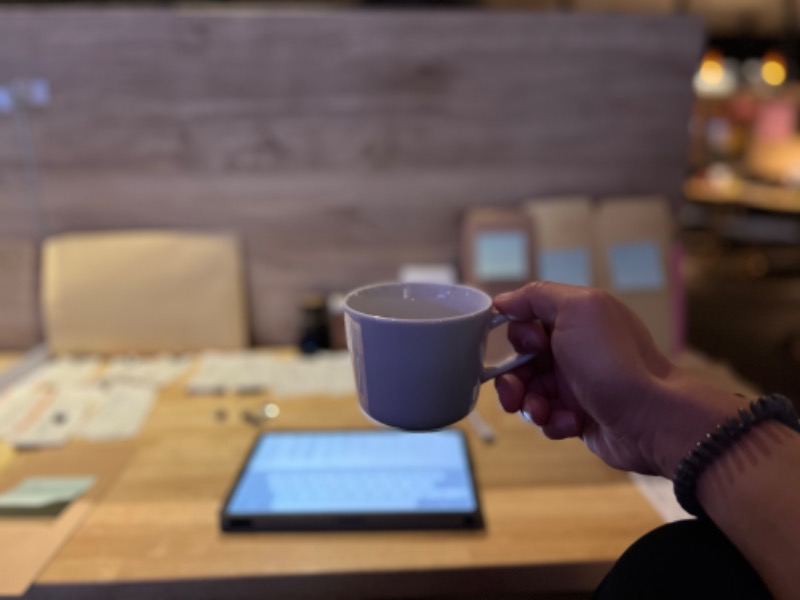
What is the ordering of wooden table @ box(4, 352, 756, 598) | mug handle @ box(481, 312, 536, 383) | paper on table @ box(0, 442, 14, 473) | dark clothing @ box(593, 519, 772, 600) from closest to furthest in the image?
dark clothing @ box(593, 519, 772, 600)
mug handle @ box(481, 312, 536, 383)
wooden table @ box(4, 352, 756, 598)
paper on table @ box(0, 442, 14, 473)

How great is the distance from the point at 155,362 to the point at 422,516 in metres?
0.85

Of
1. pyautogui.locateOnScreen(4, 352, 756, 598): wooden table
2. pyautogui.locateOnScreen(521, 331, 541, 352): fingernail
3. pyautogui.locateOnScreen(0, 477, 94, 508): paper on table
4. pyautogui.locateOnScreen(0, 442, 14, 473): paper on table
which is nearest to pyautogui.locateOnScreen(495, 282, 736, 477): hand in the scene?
pyautogui.locateOnScreen(521, 331, 541, 352): fingernail

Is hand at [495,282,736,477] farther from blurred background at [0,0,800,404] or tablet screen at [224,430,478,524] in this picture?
blurred background at [0,0,800,404]

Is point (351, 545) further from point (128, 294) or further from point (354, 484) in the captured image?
point (128, 294)

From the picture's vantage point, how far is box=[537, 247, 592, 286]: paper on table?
1.43 metres

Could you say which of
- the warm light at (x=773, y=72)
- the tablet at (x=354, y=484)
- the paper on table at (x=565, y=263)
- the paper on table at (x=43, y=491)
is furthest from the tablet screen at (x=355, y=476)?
the warm light at (x=773, y=72)

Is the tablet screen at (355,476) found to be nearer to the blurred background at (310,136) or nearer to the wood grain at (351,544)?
the wood grain at (351,544)

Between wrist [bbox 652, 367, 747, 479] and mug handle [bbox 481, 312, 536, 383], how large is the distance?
0.37 ft

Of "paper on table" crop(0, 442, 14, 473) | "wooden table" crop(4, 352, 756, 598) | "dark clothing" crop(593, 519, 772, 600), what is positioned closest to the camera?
"dark clothing" crop(593, 519, 772, 600)

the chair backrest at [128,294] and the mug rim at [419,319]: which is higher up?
the mug rim at [419,319]

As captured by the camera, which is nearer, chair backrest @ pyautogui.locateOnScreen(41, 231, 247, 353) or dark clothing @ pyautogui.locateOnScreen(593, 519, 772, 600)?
dark clothing @ pyautogui.locateOnScreen(593, 519, 772, 600)

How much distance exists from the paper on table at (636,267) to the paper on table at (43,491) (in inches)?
45.1

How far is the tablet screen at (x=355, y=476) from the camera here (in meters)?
0.82

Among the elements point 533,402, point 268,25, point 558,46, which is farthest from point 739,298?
point 533,402
